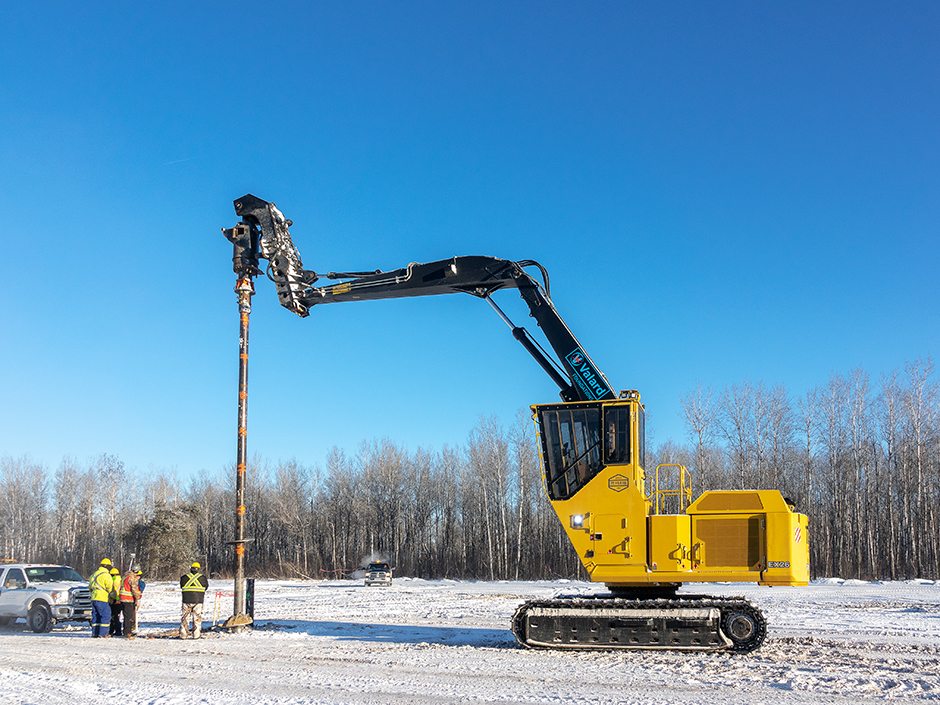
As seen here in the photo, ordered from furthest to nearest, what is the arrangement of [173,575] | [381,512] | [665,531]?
[381,512]
[173,575]
[665,531]

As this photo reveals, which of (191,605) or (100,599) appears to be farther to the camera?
(100,599)

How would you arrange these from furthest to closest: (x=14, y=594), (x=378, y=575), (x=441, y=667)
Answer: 1. (x=378, y=575)
2. (x=14, y=594)
3. (x=441, y=667)

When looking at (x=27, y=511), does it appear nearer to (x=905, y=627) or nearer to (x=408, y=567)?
(x=408, y=567)

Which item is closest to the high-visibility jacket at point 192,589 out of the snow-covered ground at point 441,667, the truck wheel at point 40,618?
the snow-covered ground at point 441,667

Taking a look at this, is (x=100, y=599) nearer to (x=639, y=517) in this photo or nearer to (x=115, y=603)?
(x=115, y=603)

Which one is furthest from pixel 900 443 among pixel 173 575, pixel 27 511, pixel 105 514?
pixel 27 511

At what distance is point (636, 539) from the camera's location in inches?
476

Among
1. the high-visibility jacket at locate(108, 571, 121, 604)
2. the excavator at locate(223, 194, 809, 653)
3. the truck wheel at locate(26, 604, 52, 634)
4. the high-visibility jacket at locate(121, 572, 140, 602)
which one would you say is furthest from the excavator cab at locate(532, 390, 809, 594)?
the truck wheel at locate(26, 604, 52, 634)

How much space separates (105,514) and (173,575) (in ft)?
78.2

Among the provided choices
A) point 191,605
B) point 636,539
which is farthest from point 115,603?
point 636,539

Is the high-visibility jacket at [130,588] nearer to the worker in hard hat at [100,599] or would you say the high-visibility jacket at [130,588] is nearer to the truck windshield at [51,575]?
the worker in hard hat at [100,599]

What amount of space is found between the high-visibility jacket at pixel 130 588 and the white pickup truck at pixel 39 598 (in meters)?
2.70

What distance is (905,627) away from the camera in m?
16.9

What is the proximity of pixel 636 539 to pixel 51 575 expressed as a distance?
1526 cm
